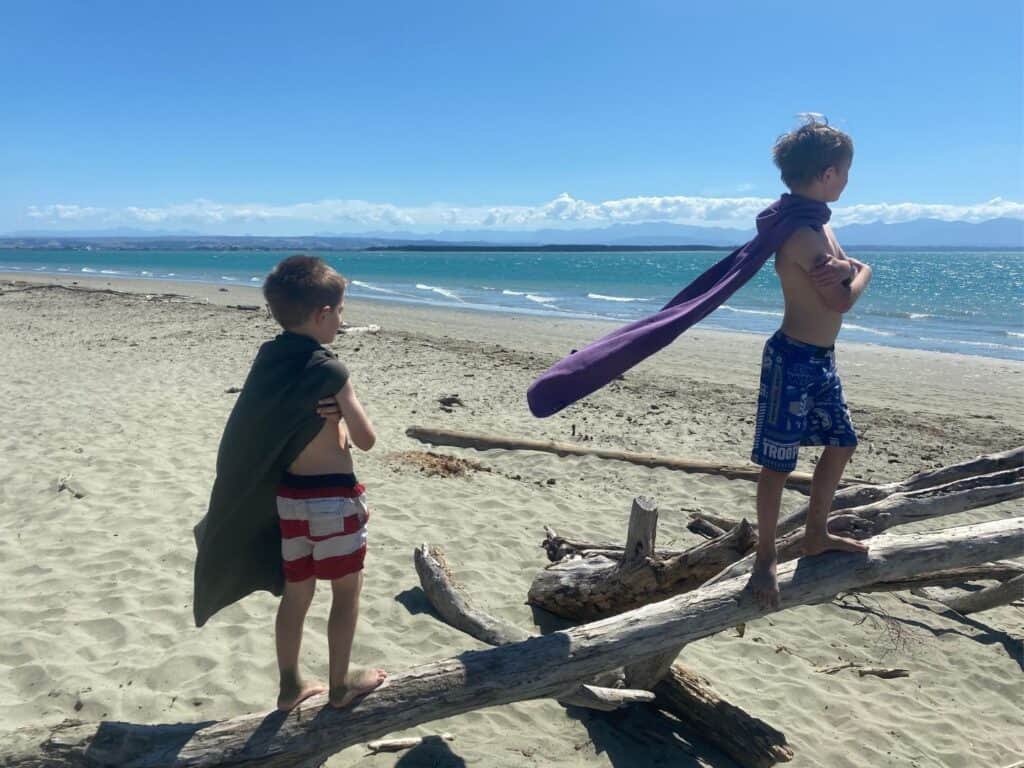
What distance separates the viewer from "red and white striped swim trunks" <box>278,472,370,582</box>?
2.79 meters

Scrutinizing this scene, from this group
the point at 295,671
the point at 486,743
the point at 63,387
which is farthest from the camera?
the point at 63,387

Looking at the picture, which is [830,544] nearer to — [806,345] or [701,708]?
[806,345]

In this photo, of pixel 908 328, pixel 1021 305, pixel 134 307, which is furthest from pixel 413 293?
pixel 1021 305

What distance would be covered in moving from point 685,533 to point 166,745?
15.1 ft

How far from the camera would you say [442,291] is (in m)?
44.9

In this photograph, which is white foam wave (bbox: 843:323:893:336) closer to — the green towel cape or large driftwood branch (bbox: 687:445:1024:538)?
large driftwood branch (bbox: 687:445:1024:538)

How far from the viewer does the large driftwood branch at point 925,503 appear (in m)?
3.90

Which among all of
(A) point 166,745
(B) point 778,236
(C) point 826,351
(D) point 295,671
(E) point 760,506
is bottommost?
(A) point 166,745

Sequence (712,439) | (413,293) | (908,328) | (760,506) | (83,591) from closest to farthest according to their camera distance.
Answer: (760,506) < (83,591) < (712,439) < (908,328) < (413,293)

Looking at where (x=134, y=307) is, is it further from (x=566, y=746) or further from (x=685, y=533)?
(x=566, y=746)

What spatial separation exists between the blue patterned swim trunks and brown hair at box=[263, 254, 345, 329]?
70.9 inches

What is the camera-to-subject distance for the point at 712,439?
9430mm

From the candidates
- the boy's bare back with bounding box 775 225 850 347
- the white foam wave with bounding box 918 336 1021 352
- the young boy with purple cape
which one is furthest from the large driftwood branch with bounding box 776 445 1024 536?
the white foam wave with bounding box 918 336 1021 352

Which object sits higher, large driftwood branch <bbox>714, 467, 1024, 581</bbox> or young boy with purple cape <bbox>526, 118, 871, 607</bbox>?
young boy with purple cape <bbox>526, 118, 871, 607</bbox>
